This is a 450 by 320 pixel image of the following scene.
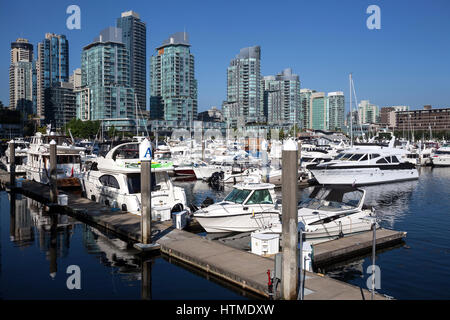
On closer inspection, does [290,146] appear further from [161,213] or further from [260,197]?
[161,213]

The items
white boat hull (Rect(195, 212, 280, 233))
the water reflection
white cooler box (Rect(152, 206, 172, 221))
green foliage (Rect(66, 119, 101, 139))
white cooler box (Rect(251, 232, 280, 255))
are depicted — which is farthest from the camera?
green foliage (Rect(66, 119, 101, 139))

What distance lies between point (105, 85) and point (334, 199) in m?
161

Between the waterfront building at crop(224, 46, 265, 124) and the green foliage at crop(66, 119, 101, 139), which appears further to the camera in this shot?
the waterfront building at crop(224, 46, 265, 124)

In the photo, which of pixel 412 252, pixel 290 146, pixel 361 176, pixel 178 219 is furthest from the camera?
pixel 361 176

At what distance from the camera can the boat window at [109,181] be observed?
2298 centimetres

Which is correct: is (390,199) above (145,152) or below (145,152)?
below

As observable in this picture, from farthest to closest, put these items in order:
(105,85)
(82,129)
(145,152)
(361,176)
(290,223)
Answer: (105,85), (82,129), (361,176), (145,152), (290,223)

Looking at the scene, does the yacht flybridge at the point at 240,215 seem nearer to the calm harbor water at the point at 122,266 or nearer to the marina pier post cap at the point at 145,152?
the calm harbor water at the point at 122,266

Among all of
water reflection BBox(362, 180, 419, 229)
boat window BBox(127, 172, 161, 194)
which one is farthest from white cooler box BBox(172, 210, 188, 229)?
water reflection BBox(362, 180, 419, 229)

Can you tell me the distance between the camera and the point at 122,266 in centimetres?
1448

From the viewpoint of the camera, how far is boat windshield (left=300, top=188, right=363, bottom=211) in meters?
18.5

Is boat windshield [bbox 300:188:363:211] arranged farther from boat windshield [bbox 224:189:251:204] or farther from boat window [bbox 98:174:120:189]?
boat window [bbox 98:174:120:189]

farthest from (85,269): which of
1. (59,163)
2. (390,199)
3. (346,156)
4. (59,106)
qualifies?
(59,106)

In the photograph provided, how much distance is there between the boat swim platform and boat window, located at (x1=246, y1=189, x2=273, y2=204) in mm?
3769
